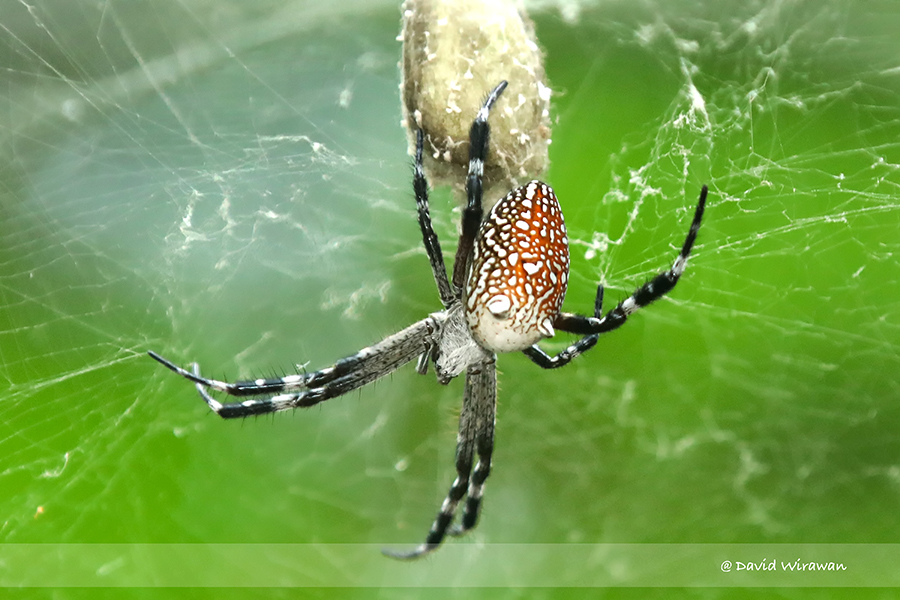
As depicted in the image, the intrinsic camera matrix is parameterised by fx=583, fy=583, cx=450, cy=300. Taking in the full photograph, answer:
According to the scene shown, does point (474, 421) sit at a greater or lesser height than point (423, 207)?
lesser

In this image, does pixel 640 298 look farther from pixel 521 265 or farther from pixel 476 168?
pixel 476 168

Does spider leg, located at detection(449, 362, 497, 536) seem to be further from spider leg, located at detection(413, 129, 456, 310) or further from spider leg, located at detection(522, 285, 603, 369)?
spider leg, located at detection(413, 129, 456, 310)

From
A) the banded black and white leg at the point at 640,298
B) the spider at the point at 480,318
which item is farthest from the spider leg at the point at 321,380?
the banded black and white leg at the point at 640,298

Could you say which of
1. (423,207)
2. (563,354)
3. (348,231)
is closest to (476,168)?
(423,207)

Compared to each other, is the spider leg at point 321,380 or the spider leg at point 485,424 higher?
the spider leg at point 321,380

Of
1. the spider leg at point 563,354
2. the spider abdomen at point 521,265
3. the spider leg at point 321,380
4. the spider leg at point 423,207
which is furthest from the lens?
the spider leg at point 563,354

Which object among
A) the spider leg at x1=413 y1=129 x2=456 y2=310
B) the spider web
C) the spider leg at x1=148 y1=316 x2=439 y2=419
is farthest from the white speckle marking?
the spider web

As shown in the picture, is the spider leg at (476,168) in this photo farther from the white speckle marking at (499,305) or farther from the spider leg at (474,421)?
the spider leg at (474,421)

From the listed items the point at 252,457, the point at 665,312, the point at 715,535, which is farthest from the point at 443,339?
the point at 715,535
